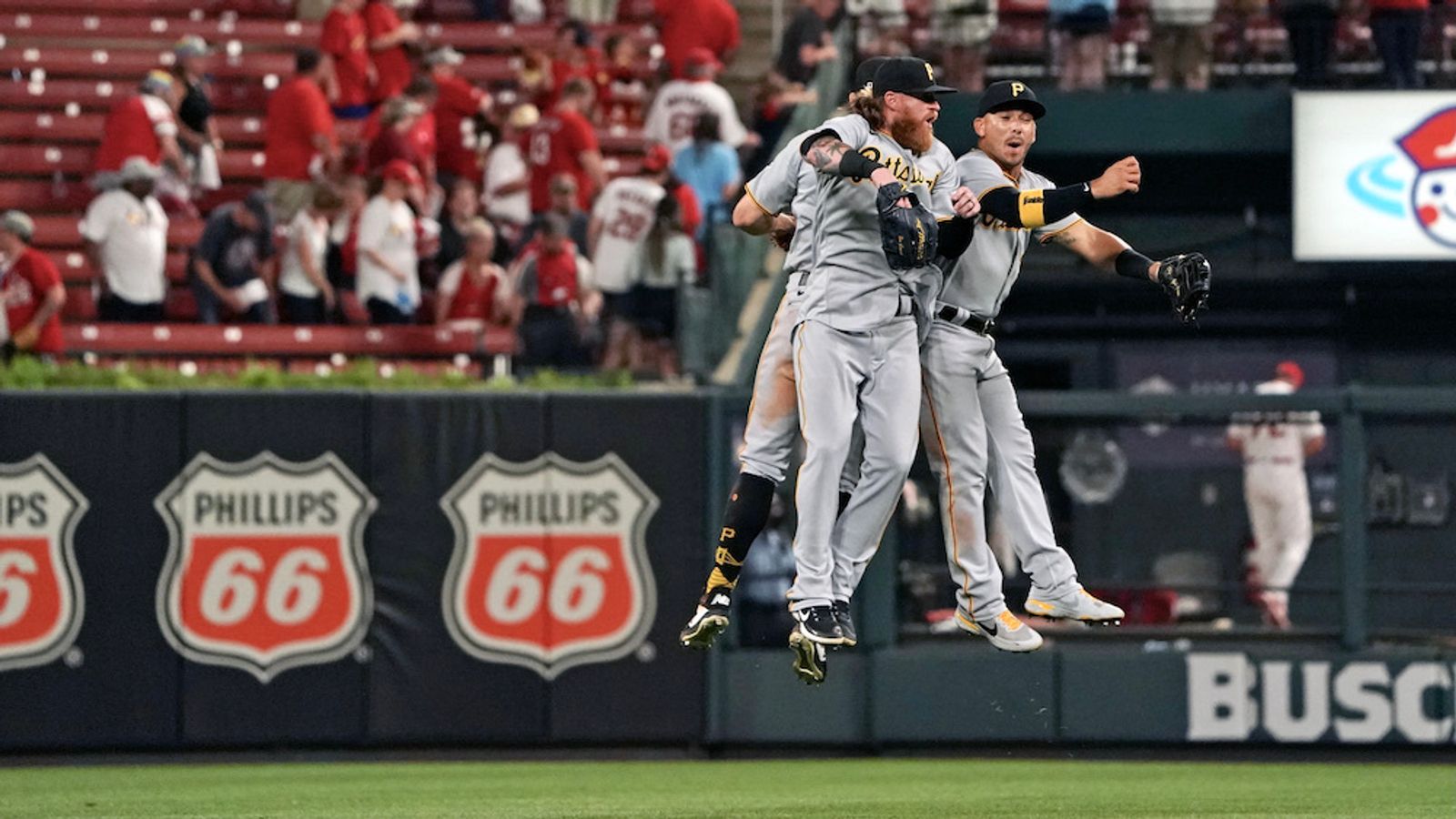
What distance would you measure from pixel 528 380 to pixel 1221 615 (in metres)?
4.55

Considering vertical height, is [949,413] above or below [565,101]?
below

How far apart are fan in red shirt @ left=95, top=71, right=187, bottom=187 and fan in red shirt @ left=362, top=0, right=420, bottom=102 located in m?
1.92

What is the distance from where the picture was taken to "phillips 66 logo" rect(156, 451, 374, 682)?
1492cm

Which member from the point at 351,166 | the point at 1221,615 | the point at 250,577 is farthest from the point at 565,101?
the point at 1221,615

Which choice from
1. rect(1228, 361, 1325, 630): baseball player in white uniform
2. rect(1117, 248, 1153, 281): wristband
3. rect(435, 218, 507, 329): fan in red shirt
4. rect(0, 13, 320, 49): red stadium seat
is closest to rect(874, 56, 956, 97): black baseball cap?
rect(1117, 248, 1153, 281): wristband

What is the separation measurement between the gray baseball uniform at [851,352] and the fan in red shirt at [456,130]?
9474 mm

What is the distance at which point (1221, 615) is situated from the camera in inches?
586

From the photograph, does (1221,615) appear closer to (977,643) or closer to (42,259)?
(977,643)

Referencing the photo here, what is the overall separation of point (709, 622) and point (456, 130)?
33.1 ft

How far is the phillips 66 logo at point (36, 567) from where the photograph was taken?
14.8 metres

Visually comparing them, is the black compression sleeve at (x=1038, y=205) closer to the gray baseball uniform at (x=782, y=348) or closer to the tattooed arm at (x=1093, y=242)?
the tattooed arm at (x=1093, y=242)

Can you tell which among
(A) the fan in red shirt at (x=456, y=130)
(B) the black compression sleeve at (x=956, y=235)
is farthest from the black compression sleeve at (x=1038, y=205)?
(A) the fan in red shirt at (x=456, y=130)

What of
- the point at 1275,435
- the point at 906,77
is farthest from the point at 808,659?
the point at 1275,435

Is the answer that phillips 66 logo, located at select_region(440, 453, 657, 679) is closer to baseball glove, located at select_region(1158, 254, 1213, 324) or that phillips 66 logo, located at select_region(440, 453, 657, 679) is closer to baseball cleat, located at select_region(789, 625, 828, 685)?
baseball cleat, located at select_region(789, 625, 828, 685)
